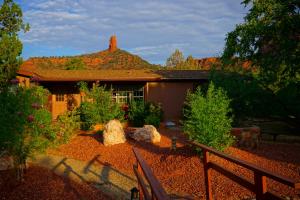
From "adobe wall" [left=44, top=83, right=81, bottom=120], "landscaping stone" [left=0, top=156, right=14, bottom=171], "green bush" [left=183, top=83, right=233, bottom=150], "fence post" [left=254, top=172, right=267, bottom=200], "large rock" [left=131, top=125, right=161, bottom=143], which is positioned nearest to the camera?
"fence post" [left=254, top=172, right=267, bottom=200]

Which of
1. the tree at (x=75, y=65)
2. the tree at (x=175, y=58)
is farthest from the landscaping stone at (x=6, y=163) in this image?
the tree at (x=175, y=58)

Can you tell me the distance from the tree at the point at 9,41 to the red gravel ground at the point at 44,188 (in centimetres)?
1182

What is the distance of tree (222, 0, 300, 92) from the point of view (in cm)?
1177

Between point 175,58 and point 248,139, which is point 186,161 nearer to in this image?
point 248,139

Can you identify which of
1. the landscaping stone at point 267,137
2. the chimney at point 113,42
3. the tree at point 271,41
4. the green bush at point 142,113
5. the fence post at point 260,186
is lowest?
the landscaping stone at point 267,137

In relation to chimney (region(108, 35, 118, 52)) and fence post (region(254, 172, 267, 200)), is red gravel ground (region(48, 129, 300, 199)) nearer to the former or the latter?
fence post (region(254, 172, 267, 200))

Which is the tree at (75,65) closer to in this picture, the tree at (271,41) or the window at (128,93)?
the window at (128,93)

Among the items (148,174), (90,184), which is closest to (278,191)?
(90,184)

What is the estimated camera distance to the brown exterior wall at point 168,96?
20.9 meters

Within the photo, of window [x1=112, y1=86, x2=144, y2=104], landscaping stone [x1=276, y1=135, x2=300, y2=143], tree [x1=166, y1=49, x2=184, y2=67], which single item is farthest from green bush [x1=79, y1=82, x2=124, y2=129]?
tree [x1=166, y1=49, x2=184, y2=67]

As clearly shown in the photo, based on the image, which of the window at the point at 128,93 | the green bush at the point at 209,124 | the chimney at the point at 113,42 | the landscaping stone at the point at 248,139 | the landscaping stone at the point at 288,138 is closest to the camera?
the green bush at the point at 209,124

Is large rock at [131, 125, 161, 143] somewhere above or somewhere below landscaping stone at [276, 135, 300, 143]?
above

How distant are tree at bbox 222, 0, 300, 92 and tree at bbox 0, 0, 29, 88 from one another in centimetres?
1202

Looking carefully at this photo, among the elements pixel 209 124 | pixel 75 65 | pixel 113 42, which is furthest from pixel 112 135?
pixel 113 42
